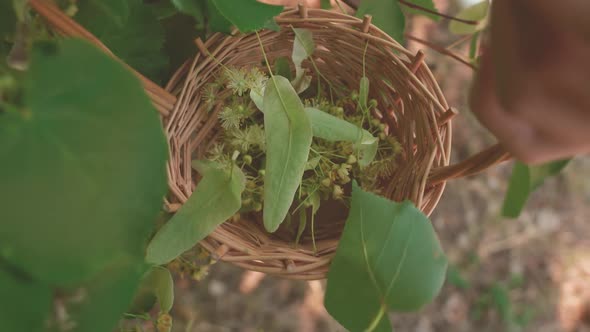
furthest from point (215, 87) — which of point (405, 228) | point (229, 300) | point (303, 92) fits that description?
point (229, 300)

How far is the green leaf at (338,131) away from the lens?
0.56 metres

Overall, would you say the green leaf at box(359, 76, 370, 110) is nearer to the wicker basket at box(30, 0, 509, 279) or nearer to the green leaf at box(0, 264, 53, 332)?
the wicker basket at box(30, 0, 509, 279)

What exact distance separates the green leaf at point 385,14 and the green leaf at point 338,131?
152 millimetres

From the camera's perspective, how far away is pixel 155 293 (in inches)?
21.5

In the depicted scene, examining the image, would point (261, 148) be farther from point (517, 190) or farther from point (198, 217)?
point (517, 190)

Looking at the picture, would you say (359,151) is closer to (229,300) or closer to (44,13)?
(44,13)

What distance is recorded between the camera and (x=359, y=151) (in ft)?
2.04

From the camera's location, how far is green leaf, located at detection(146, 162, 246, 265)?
0.49 m

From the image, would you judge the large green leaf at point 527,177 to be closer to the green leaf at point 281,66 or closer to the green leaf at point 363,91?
the green leaf at point 363,91

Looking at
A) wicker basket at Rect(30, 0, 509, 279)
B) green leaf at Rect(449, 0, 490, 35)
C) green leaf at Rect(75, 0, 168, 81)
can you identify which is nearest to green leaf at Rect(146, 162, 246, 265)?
wicker basket at Rect(30, 0, 509, 279)

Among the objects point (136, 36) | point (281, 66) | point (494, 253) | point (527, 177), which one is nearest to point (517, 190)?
point (527, 177)

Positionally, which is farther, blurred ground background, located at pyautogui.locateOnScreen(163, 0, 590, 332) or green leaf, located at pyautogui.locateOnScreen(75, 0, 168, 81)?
blurred ground background, located at pyautogui.locateOnScreen(163, 0, 590, 332)

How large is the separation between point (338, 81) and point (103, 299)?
1.59ft

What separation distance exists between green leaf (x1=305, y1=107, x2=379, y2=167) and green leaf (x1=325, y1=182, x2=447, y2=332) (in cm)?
9
